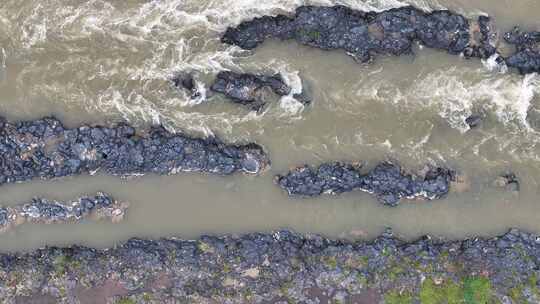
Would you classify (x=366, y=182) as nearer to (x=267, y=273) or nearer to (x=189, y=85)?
(x=267, y=273)

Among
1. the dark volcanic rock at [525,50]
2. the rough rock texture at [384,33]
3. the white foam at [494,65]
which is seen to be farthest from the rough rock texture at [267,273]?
the rough rock texture at [384,33]

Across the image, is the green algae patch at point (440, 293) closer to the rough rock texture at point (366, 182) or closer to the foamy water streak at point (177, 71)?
the rough rock texture at point (366, 182)

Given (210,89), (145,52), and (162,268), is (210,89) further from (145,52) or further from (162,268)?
(162,268)

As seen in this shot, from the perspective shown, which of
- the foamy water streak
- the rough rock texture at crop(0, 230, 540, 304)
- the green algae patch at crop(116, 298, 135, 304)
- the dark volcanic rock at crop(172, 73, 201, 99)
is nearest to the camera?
the green algae patch at crop(116, 298, 135, 304)

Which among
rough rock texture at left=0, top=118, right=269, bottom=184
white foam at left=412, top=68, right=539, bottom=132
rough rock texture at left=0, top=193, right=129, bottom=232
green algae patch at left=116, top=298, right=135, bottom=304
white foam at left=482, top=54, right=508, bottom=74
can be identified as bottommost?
green algae patch at left=116, top=298, right=135, bottom=304

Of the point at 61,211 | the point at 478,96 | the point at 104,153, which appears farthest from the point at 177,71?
the point at 478,96

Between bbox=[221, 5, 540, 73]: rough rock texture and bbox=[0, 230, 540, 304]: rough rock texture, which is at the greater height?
bbox=[221, 5, 540, 73]: rough rock texture

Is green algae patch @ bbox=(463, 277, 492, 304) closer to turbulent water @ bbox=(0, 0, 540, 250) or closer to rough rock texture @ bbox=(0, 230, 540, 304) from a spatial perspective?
rough rock texture @ bbox=(0, 230, 540, 304)

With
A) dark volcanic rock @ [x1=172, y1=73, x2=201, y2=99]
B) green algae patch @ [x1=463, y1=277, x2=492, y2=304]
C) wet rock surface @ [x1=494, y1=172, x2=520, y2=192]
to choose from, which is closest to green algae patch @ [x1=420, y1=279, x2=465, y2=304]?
green algae patch @ [x1=463, y1=277, x2=492, y2=304]
